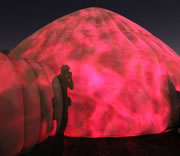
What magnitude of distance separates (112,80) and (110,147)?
0.79 m

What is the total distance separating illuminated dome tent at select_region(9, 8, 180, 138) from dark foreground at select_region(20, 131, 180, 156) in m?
0.09

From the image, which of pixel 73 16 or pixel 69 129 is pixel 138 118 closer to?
pixel 69 129

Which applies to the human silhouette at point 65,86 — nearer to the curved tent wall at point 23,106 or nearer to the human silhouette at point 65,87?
the human silhouette at point 65,87

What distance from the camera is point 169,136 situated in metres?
1.84

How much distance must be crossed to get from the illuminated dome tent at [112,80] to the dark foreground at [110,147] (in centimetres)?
9

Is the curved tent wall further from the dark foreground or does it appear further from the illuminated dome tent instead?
the illuminated dome tent

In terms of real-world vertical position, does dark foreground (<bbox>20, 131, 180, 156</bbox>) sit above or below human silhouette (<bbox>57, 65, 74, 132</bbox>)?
below

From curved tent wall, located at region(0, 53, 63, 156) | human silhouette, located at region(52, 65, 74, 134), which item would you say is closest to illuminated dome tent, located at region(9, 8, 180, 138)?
human silhouette, located at region(52, 65, 74, 134)

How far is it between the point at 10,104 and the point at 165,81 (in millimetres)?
1943

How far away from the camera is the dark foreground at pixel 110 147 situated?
4.94 ft

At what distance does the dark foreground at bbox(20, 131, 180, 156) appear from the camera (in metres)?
1.50

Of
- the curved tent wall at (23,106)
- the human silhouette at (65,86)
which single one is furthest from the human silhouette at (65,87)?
the curved tent wall at (23,106)

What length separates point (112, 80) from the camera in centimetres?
186

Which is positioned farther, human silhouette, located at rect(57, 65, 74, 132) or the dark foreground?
human silhouette, located at rect(57, 65, 74, 132)
